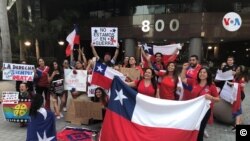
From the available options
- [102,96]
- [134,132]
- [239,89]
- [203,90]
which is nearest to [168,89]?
[203,90]

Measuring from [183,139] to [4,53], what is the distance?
44.7 ft

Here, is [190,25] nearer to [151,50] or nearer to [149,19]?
[149,19]

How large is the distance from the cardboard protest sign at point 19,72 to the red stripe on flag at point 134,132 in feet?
10.5

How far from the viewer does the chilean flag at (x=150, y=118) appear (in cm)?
545

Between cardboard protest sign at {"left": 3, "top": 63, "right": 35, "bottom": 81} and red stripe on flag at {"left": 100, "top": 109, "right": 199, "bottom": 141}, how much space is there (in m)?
3.20

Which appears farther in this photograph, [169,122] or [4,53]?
[4,53]

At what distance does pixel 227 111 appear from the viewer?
795 centimetres

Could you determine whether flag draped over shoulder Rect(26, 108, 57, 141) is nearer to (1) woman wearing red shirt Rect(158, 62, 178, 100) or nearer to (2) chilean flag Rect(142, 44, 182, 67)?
(1) woman wearing red shirt Rect(158, 62, 178, 100)

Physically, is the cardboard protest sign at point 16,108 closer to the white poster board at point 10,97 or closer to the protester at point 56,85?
the white poster board at point 10,97

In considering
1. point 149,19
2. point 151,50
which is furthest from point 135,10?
point 151,50

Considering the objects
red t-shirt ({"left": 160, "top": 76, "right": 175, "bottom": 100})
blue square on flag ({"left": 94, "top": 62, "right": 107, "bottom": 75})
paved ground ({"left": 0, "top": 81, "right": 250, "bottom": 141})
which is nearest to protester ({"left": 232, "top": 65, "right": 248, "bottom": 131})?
paved ground ({"left": 0, "top": 81, "right": 250, "bottom": 141})

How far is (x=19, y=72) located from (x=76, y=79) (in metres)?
1.48

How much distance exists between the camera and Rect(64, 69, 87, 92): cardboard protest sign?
28.0ft

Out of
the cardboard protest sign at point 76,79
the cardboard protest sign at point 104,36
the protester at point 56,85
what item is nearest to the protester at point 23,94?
the protester at point 56,85
